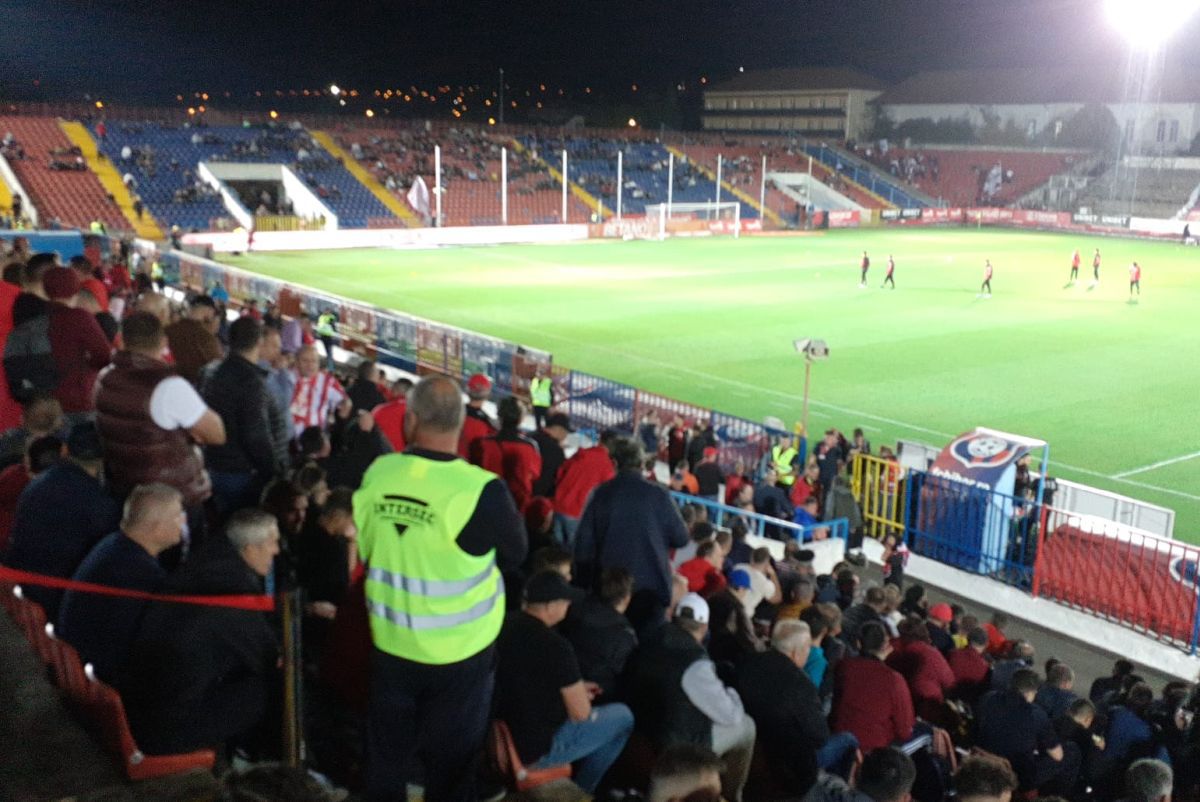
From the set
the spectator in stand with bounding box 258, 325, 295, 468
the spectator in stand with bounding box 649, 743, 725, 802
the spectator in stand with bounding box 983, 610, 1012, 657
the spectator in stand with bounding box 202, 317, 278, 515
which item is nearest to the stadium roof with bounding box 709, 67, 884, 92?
the spectator in stand with bounding box 983, 610, 1012, 657

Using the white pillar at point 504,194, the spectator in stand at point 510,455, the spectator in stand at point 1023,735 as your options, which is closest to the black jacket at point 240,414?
the spectator in stand at point 510,455

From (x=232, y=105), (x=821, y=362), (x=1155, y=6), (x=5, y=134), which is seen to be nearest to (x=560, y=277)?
(x=821, y=362)

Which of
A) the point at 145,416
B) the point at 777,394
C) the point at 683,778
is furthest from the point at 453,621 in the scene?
the point at 777,394

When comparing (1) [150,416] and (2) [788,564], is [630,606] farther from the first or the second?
(2) [788,564]

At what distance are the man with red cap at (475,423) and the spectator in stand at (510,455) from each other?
0.07 meters

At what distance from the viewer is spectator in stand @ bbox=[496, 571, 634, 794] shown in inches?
170

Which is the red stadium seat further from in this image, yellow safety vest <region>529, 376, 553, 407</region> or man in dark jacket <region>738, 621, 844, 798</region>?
yellow safety vest <region>529, 376, 553, 407</region>

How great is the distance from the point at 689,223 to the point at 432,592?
5882 cm

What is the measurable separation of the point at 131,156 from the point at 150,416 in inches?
2119

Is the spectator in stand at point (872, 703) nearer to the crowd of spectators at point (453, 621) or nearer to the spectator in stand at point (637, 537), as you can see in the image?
Result: the crowd of spectators at point (453, 621)

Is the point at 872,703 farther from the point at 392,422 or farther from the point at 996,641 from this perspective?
the point at 392,422

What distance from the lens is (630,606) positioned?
5.64 meters

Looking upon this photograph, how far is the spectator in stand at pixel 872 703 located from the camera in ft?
18.5

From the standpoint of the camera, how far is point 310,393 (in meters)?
9.17
